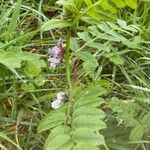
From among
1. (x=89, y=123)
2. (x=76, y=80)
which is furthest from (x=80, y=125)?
(x=76, y=80)

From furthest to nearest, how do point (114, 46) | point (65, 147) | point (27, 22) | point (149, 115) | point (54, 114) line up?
point (27, 22), point (114, 46), point (149, 115), point (54, 114), point (65, 147)

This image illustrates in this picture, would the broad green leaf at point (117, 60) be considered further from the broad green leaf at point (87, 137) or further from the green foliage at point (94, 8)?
the broad green leaf at point (87, 137)

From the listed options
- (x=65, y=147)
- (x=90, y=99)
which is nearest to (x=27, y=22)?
(x=90, y=99)

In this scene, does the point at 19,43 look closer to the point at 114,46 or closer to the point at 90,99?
the point at 114,46

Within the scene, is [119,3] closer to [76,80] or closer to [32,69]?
[76,80]

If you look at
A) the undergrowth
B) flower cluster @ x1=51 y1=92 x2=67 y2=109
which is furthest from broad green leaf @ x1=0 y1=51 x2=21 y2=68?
flower cluster @ x1=51 y1=92 x2=67 y2=109

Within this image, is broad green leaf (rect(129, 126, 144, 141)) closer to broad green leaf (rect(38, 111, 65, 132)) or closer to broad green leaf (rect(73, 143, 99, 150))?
broad green leaf (rect(38, 111, 65, 132))

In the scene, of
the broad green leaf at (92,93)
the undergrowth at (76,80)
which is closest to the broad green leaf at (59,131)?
the undergrowth at (76,80)
